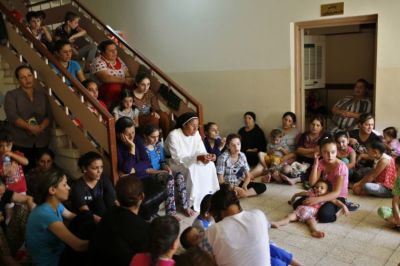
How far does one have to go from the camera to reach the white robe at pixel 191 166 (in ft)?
12.9

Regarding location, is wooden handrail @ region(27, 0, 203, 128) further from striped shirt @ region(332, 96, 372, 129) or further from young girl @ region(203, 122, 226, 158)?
striped shirt @ region(332, 96, 372, 129)

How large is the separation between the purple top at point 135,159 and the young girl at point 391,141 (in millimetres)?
2940

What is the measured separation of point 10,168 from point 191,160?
171 cm

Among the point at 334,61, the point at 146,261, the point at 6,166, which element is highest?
the point at 334,61

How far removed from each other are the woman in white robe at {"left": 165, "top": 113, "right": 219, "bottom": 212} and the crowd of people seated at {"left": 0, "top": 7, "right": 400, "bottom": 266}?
0.01 meters

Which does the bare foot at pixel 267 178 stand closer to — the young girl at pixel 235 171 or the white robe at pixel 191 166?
the young girl at pixel 235 171

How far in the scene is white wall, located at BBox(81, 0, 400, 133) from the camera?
478cm

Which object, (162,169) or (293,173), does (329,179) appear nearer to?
(293,173)

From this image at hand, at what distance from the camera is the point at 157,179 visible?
143 inches

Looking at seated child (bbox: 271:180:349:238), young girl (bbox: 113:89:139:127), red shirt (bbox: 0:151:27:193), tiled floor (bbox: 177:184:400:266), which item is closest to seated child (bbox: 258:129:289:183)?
tiled floor (bbox: 177:184:400:266)

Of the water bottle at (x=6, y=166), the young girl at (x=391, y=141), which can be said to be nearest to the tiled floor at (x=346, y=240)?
the young girl at (x=391, y=141)

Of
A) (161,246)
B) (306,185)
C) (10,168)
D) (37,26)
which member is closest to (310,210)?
(306,185)

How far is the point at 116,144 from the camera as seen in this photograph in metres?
3.61

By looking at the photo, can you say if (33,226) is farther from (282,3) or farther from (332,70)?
(332,70)
